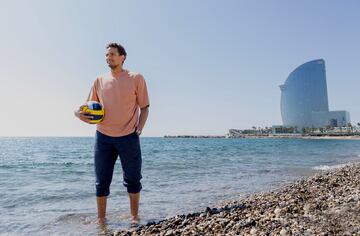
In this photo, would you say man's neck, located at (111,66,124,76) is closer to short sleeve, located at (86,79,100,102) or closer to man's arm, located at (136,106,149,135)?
short sleeve, located at (86,79,100,102)

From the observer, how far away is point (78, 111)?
14.4 feet

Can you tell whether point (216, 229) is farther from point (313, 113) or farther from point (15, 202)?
point (313, 113)

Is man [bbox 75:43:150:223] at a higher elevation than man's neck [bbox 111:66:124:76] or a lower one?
lower

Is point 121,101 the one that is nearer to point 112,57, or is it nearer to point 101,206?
point 112,57

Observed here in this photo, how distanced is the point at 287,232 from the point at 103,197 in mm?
2503

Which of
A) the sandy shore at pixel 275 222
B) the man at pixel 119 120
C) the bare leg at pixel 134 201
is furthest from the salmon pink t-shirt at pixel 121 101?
the sandy shore at pixel 275 222

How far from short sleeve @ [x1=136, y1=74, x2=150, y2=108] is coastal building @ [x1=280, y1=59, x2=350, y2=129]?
577ft

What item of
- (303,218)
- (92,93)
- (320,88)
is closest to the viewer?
(303,218)

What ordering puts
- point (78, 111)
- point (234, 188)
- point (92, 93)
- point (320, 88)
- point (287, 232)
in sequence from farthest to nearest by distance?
point (320, 88)
point (234, 188)
point (92, 93)
point (78, 111)
point (287, 232)

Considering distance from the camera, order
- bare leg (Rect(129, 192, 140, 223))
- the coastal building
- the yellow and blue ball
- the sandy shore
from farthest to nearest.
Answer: the coastal building < bare leg (Rect(129, 192, 140, 223)) < the yellow and blue ball < the sandy shore

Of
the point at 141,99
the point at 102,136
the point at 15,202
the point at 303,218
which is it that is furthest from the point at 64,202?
the point at 303,218

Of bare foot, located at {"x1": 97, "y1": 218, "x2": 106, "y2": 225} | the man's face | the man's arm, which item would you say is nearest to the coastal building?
bare foot, located at {"x1": 97, "y1": 218, "x2": 106, "y2": 225}

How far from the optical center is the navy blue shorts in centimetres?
439

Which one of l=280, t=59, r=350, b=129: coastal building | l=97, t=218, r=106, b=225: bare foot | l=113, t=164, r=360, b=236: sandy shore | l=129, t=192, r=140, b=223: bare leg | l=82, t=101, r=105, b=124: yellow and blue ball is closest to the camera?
l=113, t=164, r=360, b=236: sandy shore
